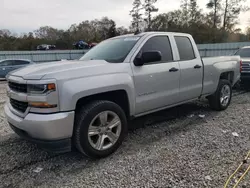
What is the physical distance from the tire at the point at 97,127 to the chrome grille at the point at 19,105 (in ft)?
2.33

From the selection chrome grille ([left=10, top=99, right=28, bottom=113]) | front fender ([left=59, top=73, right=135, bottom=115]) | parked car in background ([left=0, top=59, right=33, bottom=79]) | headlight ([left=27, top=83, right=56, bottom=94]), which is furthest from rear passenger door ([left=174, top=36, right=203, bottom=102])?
parked car in background ([left=0, top=59, right=33, bottom=79])

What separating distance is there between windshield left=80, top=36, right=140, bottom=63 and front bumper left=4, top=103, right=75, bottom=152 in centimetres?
132

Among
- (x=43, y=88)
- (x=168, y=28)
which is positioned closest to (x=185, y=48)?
(x=43, y=88)

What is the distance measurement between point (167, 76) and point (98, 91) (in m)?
1.51

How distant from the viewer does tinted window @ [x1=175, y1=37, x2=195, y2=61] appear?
4.70 metres

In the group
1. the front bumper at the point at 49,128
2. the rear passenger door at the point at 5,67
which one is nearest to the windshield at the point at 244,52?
the front bumper at the point at 49,128

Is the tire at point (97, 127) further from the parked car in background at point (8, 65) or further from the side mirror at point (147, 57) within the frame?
the parked car in background at point (8, 65)

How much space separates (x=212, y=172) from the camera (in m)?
3.02

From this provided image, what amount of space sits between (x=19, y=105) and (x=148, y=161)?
78.4 inches

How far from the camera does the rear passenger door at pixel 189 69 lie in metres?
4.61

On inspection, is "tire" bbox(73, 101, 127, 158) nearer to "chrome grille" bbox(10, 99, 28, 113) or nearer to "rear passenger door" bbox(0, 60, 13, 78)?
"chrome grille" bbox(10, 99, 28, 113)

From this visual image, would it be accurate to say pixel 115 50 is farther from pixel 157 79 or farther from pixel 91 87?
pixel 91 87

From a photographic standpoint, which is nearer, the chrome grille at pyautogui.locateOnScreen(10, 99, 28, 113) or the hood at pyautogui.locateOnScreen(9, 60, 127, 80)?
the hood at pyautogui.locateOnScreen(9, 60, 127, 80)

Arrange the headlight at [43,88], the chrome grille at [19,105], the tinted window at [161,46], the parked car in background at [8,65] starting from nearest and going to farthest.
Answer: the headlight at [43,88] < the chrome grille at [19,105] < the tinted window at [161,46] < the parked car in background at [8,65]
